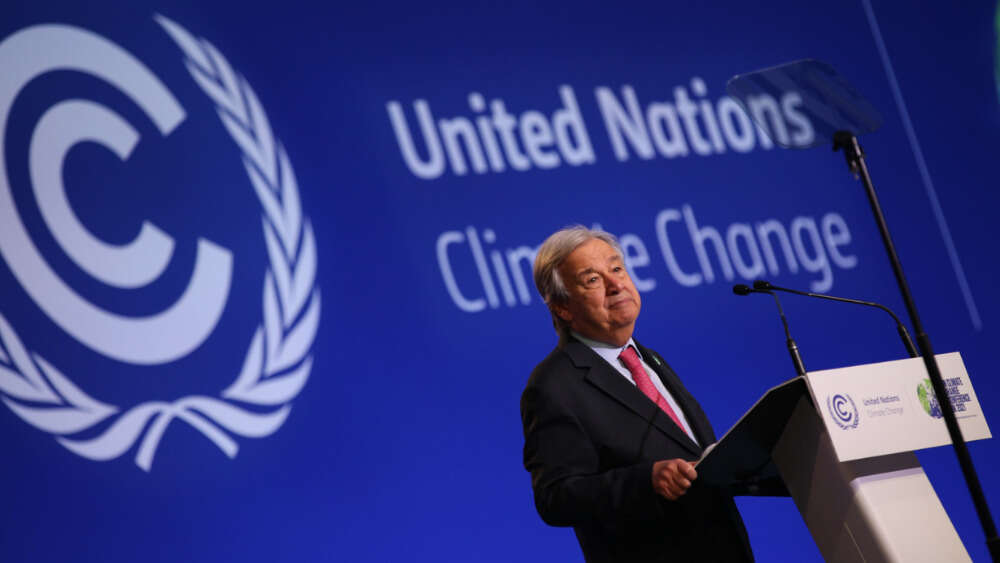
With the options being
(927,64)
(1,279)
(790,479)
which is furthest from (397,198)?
(927,64)

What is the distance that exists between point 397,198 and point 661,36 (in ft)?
4.97

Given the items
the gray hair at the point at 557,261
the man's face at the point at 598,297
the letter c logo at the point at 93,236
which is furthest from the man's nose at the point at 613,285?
the letter c logo at the point at 93,236

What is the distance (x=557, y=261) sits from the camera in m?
2.51

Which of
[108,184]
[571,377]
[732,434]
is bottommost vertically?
[732,434]

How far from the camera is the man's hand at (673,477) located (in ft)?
6.39

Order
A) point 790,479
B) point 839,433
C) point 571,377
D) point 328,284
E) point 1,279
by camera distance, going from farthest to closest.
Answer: point 328,284 < point 1,279 < point 571,377 < point 790,479 < point 839,433

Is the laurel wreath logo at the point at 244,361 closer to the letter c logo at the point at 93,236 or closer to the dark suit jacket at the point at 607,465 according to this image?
the letter c logo at the point at 93,236

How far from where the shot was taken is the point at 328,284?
3875 millimetres

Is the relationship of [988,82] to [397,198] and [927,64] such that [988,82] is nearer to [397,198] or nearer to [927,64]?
[927,64]

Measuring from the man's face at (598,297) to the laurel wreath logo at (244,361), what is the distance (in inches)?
62.5

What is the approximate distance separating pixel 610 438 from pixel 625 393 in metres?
0.12

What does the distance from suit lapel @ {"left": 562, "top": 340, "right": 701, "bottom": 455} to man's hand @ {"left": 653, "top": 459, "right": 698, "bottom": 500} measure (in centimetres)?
29

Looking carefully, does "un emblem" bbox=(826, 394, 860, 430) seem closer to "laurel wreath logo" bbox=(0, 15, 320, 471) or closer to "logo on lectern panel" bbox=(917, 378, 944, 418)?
"logo on lectern panel" bbox=(917, 378, 944, 418)

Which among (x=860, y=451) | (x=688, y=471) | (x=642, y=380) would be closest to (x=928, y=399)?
(x=860, y=451)
